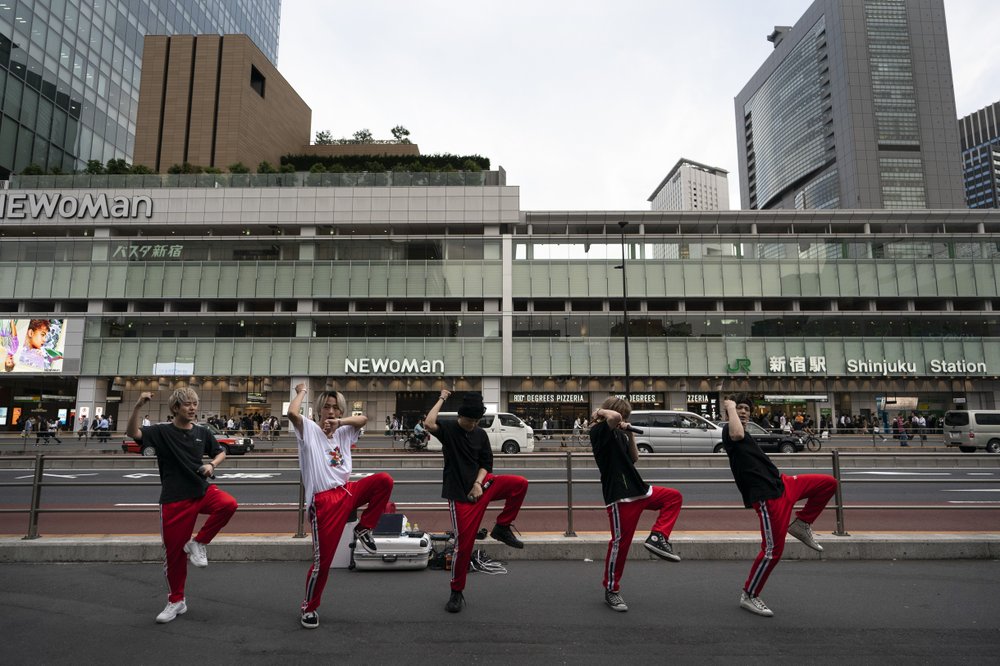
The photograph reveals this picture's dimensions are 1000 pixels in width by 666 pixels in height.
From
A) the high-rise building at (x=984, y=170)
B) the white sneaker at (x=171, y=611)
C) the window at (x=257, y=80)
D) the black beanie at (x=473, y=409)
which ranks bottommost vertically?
the white sneaker at (x=171, y=611)

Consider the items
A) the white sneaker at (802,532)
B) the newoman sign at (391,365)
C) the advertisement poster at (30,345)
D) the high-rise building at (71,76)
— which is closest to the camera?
the white sneaker at (802,532)

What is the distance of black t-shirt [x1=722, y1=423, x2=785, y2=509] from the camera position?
4.59m

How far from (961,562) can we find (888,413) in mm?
39697

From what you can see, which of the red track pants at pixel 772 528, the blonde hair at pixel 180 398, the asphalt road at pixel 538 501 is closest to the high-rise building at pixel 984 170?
the asphalt road at pixel 538 501

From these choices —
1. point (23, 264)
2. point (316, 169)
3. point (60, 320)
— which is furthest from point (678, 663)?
point (23, 264)

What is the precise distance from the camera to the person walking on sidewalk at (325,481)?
416 cm

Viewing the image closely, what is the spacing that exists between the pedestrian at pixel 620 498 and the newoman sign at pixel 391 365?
3375 cm

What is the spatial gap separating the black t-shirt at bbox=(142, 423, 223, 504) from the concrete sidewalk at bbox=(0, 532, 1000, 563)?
2087mm

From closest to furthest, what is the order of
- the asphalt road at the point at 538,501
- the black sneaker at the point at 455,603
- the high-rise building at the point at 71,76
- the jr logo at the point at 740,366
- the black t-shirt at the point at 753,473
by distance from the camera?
the black sneaker at the point at 455,603, the black t-shirt at the point at 753,473, the asphalt road at the point at 538,501, the jr logo at the point at 740,366, the high-rise building at the point at 71,76

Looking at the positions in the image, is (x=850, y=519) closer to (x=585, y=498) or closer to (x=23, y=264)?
(x=585, y=498)

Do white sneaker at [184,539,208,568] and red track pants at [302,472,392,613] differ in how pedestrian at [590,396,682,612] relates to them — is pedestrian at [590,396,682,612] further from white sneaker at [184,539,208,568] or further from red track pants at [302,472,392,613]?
white sneaker at [184,539,208,568]

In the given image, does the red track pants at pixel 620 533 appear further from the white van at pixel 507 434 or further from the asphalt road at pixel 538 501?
the white van at pixel 507 434

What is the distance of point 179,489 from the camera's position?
4355 millimetres

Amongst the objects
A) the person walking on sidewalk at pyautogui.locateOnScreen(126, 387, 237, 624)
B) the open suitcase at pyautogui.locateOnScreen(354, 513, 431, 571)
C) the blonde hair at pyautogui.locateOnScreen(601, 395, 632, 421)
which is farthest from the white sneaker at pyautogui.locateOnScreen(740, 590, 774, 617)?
the person walking on sidewalk at pyautogui.locateOnScreen(126, 387, 237, 624)
